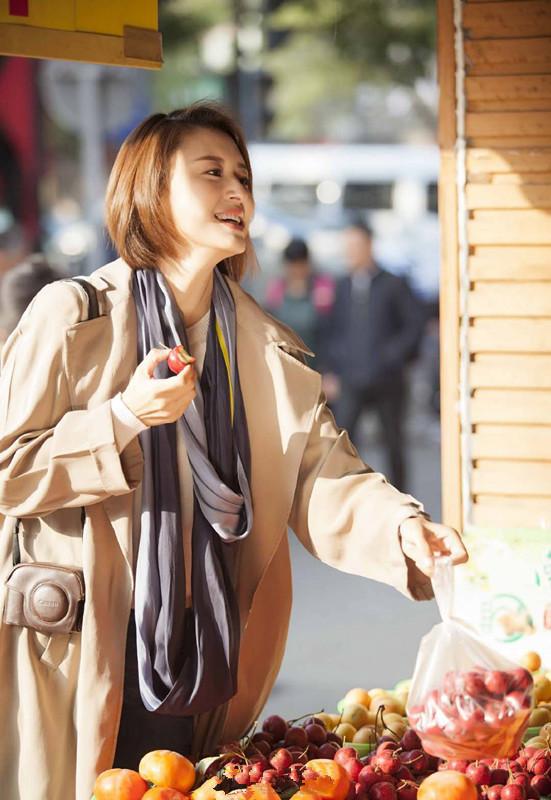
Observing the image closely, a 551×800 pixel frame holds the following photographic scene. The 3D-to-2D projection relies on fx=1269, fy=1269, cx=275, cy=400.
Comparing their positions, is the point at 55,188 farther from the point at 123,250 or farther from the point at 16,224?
the point at 123,250

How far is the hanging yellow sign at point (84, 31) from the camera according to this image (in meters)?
3.26

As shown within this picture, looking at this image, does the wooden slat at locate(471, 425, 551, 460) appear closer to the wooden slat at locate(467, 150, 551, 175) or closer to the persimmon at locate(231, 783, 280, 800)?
the wooden slat at locate(467, 150, 551, 175)

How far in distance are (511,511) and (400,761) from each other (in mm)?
1743

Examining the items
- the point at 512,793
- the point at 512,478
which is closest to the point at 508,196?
the point at 512,478

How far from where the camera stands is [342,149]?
17781 millimetres

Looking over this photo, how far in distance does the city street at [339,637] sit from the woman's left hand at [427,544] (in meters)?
2.60

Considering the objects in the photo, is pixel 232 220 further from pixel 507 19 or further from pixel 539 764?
pixel 507 19

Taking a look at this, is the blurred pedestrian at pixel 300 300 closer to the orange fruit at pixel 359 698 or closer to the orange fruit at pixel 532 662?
the orange fruit at pixel 532 662

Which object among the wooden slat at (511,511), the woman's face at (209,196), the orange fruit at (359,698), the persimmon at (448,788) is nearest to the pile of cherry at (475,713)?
the persimmon at (448,788)

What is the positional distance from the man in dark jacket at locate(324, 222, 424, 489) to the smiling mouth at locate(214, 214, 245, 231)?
6324mm

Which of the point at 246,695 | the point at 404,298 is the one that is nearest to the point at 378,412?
the point at 404,298

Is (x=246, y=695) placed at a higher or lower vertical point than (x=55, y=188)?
lower

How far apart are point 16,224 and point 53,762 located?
37.6 feet

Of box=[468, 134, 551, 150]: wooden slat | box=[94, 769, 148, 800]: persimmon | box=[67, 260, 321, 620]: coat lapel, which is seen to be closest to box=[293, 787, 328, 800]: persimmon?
box=[94, 769, 148, 800]: persimmon
